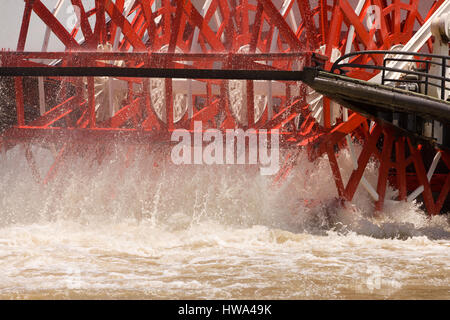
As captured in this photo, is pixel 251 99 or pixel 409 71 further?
pixel 251 99

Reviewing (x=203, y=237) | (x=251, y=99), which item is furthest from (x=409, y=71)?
(x=203, y=237)

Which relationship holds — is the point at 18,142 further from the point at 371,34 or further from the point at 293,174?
the point at 371,34

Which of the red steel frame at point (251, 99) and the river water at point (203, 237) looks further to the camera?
the red steel frame at point (251, 99)

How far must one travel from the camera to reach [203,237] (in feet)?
18.5

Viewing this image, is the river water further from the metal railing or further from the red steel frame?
the metal railing

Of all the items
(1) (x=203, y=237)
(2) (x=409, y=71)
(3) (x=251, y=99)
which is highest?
(2) (x=409, y=71)

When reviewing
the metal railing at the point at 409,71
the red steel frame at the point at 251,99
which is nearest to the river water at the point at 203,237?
the red steel frame at the point at 251,99

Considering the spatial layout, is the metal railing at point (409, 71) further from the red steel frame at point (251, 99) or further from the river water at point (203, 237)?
the river water at point (203, 237)

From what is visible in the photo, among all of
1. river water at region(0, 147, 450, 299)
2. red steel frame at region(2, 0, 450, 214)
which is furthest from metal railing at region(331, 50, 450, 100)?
river water at region(0, 147, 450, 299)

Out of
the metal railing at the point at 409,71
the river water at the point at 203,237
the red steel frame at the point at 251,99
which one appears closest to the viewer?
the river water at the point at 203,237

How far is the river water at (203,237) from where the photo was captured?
4.08 metres

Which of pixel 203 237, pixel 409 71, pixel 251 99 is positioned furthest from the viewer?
pixel 251 99

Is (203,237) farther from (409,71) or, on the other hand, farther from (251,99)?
(409,71)
